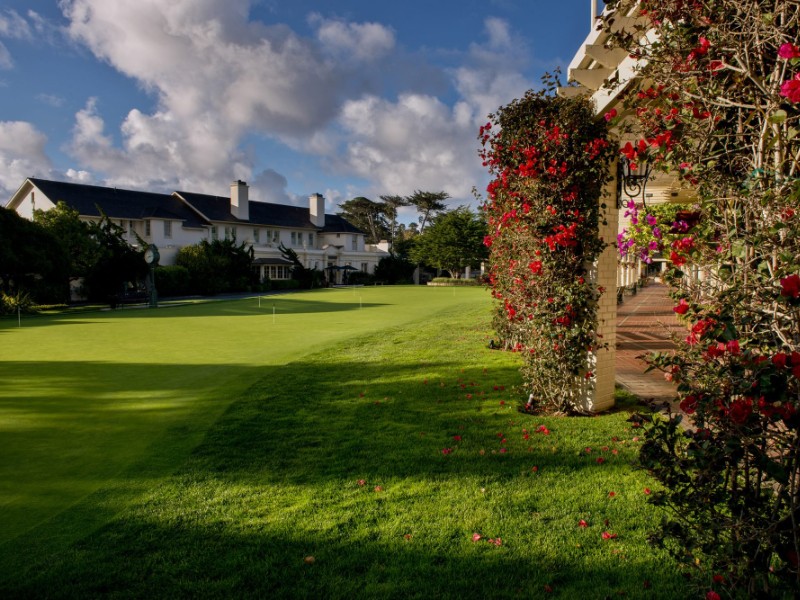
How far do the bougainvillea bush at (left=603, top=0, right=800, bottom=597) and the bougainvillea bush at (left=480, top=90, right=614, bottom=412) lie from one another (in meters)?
3.36

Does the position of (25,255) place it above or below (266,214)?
below

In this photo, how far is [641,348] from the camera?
422 inches

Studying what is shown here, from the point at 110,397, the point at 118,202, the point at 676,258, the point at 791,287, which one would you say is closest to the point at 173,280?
the point at 118,202

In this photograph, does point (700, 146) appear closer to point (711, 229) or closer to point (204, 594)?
point (711, 229)

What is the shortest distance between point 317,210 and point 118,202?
2404 centimetres

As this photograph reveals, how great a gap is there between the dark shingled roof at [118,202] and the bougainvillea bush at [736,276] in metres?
44.7

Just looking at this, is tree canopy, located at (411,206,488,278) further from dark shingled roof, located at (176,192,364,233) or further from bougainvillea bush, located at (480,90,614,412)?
bougainvillea bush, located at (480,90,614,412)

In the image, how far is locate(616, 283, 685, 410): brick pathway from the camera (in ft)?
24.4

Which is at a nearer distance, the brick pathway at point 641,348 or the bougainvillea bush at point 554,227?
the bougainvillea bush at point 554,227

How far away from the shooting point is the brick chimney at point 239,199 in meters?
53.2

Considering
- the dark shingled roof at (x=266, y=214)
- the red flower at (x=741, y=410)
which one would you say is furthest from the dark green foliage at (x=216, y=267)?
the red flower at (x=741, y=410)

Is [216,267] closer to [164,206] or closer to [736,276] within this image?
[164,206]

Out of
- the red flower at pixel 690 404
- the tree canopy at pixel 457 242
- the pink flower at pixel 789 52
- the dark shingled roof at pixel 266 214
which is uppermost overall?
the dark shingled roof at pixel 266 214

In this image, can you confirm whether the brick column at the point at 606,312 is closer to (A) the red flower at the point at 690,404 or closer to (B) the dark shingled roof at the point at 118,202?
(A) the red flower at the point at 690,404
